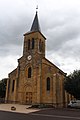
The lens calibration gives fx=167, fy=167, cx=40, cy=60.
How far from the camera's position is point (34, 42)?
135 ft

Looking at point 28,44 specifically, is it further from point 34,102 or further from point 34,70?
point 34,102

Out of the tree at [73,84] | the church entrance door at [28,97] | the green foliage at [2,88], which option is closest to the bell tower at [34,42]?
the tree at [73,84]

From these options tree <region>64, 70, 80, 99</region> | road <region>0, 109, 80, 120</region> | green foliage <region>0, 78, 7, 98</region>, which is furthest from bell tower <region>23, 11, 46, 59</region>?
road <region>0, 109, 80, 120</region>

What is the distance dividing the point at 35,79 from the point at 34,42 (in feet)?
31.4

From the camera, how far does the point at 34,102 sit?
35.0 m

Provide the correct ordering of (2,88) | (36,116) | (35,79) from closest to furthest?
(36,116)
(35,79)
(2,88)

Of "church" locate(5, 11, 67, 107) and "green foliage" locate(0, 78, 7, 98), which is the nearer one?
"church" locate(5, 11, 67, 107)

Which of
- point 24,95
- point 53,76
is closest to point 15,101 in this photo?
point 24,95

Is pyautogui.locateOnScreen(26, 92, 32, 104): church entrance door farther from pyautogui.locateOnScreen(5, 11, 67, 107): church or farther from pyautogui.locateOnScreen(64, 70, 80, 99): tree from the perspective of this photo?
pyautogui.locateOnScreen(64, 70, 80, 99): tree

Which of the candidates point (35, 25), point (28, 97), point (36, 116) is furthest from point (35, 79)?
point (36, 116)

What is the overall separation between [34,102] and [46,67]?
7980 mm

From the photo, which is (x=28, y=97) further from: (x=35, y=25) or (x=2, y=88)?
(x=35, y=25)

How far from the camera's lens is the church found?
3494 centimetres

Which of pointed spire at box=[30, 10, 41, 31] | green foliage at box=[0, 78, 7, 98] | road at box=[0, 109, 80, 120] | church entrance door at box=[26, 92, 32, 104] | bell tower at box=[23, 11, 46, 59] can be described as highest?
pointed spire at box=[30, 10, 41, 31]
